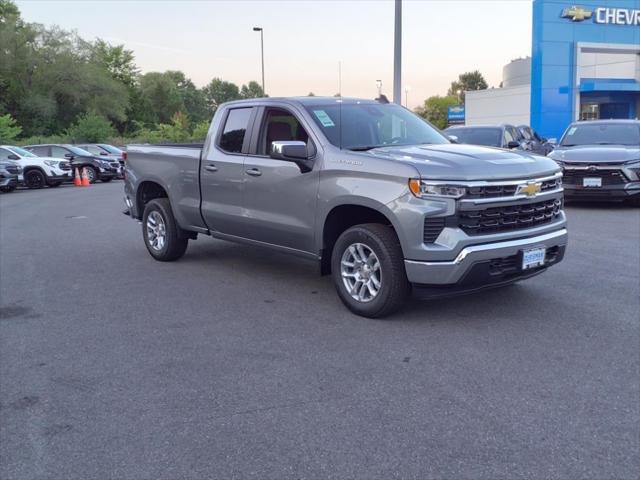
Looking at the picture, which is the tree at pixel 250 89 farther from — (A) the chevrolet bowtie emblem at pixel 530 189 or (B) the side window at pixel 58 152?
(A) the chevrolet bowtie emblem at pixel 530 189

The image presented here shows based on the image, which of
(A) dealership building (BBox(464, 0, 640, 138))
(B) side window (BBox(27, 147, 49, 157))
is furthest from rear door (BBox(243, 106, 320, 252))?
(A) dealership building (BBox(464, 0, 640, 138))

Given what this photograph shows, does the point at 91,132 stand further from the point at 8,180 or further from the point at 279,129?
the point at 279,129

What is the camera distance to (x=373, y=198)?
17.4 ft

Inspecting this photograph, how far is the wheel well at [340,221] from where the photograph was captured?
569 centimetres

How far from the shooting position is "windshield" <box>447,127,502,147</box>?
554 inches

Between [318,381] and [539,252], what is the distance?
231cm

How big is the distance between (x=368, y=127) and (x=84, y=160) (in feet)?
72.7

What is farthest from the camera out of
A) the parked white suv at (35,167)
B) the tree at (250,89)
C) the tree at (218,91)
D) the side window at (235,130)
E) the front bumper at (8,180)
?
the tree at (218,91)

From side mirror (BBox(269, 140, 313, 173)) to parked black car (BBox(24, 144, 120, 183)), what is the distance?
21.2 m

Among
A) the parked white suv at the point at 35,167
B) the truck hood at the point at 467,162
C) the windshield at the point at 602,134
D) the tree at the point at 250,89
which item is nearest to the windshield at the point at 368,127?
the truck hood at the point at 467,162

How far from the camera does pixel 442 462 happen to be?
10.5ft

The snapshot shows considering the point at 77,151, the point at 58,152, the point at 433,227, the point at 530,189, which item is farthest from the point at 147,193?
the point at 77,151

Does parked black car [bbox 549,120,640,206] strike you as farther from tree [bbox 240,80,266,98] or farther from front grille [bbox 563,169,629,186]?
tree [bbox 240,80,266,98]

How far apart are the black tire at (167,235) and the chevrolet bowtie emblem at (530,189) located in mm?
4385
